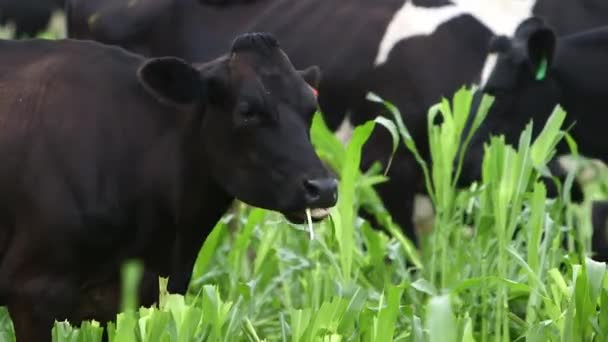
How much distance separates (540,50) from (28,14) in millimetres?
5018

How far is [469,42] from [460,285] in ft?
9.70

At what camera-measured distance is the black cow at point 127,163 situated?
3.88 meters

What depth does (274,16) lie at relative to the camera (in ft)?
23.2

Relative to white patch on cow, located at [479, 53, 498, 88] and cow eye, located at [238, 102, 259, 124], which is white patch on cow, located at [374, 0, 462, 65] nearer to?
white patch on cow, located at [479, 53, 498, 88]

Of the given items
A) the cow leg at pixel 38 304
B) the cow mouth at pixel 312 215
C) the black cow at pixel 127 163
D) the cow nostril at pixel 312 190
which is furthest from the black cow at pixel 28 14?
the cow nostril at pixel 312 190

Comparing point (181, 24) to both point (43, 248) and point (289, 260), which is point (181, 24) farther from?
point (43, 248)

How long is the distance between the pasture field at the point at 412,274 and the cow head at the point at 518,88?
1.08 meters

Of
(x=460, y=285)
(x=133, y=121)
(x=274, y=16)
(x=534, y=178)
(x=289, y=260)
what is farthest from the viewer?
(x=274, y=16)

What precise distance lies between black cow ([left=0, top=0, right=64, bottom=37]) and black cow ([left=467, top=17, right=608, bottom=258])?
4732 mm

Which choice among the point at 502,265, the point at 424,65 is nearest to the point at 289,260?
the point at 502,265

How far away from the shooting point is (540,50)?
6203mm

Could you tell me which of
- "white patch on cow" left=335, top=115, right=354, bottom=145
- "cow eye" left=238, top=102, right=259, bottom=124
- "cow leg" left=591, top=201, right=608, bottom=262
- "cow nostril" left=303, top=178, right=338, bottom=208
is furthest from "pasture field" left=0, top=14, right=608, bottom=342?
"white patch on cow" left=335, top=115, right=354, bottom=145

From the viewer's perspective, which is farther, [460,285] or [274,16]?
[274,16]

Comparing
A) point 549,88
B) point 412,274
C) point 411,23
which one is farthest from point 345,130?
point 412,274
